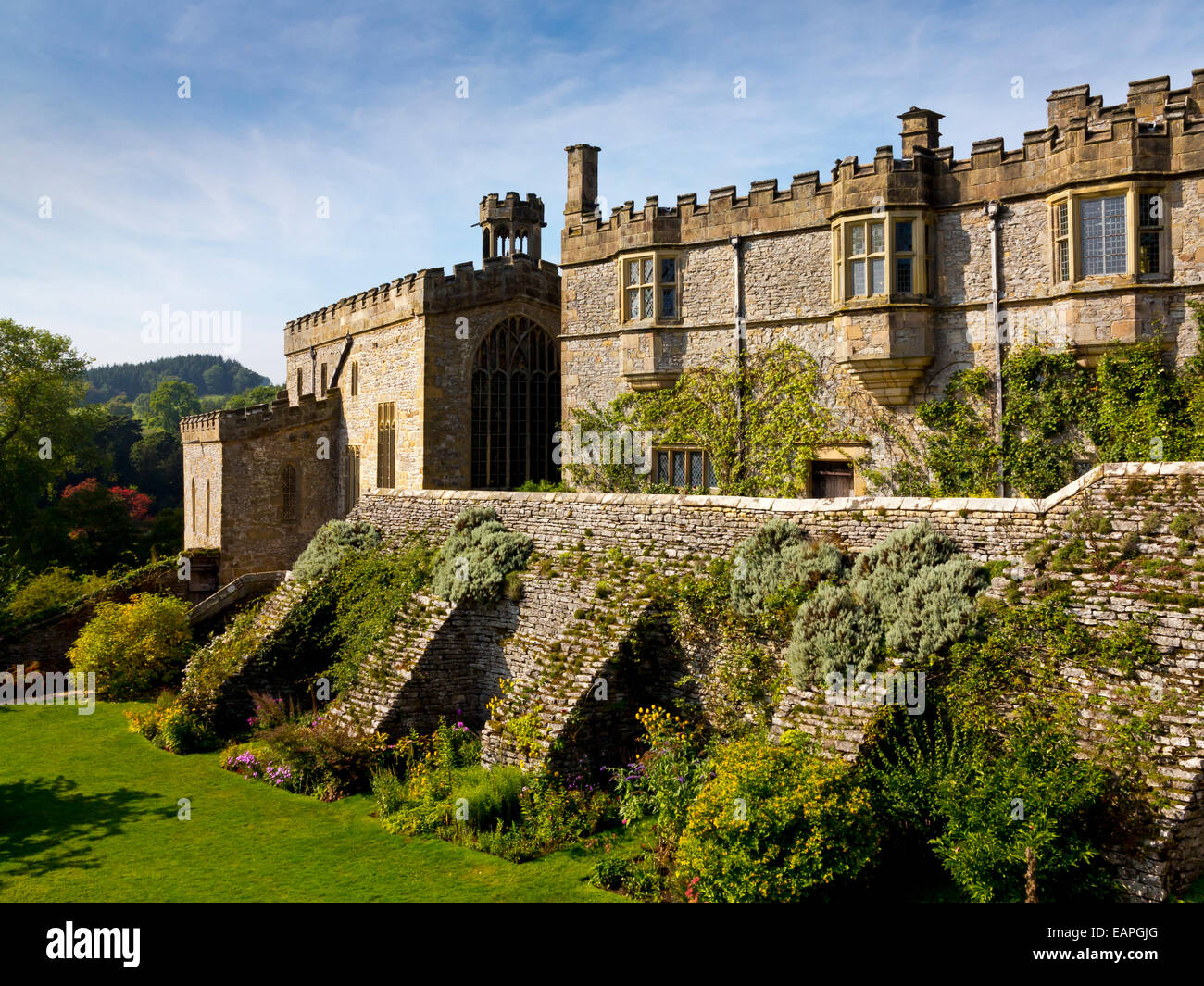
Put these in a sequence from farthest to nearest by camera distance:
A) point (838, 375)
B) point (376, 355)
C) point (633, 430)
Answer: point (376, 355) < point (633, 430) < point (838, 375)

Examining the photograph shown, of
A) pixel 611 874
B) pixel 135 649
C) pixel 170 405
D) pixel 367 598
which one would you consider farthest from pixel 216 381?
pixel 611 874

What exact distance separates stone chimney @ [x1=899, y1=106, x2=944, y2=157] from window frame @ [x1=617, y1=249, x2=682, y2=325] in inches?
224

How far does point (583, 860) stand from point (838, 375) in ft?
40.4

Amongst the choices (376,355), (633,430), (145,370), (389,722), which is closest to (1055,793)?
(389,722)

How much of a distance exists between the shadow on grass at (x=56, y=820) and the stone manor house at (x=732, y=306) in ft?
42.9

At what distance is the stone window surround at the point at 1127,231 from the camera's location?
15.8 m

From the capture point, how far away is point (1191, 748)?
28.4 feet

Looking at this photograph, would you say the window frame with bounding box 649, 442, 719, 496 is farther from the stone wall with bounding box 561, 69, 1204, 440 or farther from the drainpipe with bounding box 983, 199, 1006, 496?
the drainpipe with bounding box 983, 199, 1006, 496

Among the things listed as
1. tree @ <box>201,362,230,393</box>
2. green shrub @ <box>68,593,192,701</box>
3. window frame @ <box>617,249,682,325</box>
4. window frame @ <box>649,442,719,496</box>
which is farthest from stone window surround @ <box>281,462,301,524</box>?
tree @ <box>201,362,230,393</box>

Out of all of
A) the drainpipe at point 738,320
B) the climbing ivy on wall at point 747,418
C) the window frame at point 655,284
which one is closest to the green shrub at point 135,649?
the climbing ivy on wall at point 747,418

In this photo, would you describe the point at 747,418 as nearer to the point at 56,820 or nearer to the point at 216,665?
the point at 216,665

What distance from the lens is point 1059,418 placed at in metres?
17.0

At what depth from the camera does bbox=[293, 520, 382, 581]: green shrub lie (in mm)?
19594
